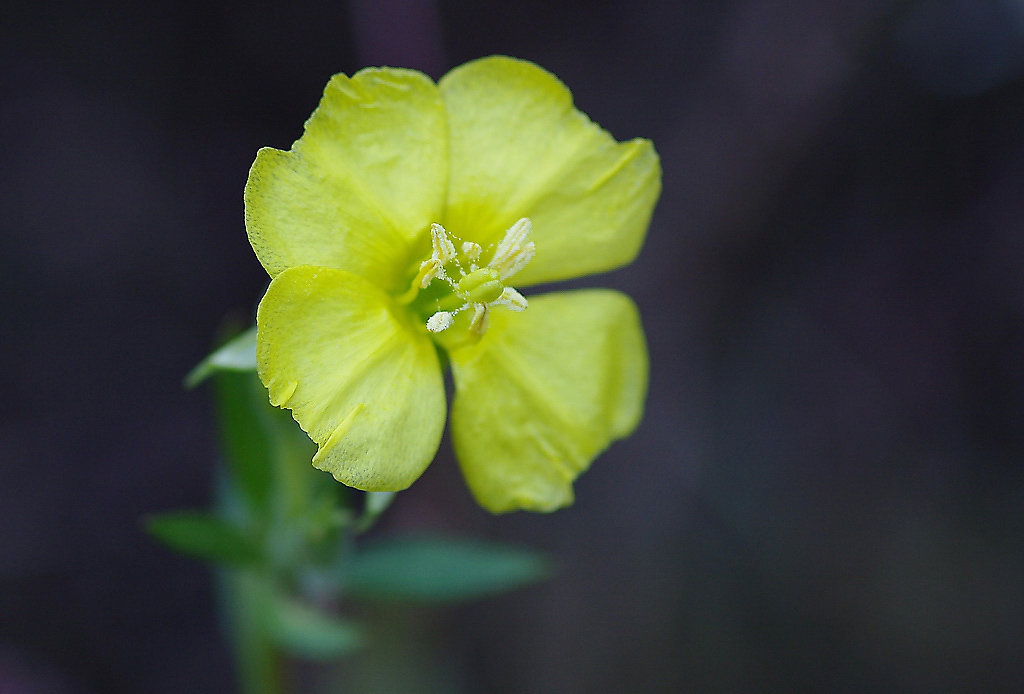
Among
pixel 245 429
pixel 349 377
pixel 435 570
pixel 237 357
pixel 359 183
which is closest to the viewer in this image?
pixel 349 377

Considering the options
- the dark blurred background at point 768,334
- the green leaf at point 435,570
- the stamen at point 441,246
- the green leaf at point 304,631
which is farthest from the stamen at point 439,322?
the dark blurred background at point 768,334

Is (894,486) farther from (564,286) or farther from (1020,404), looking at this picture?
(564,286)

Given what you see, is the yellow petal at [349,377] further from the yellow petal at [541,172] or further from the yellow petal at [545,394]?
the yellow petal at [541,172]

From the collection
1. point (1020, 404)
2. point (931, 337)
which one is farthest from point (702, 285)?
point (1020, 404)

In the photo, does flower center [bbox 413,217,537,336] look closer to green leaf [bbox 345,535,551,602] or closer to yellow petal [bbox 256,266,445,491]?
yellow petal [bbox 256,266,445,491]

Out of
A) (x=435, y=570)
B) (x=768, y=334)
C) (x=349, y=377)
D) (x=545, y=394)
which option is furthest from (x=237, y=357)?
(x=768, y=334)

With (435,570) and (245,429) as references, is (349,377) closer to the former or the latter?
(245,429)

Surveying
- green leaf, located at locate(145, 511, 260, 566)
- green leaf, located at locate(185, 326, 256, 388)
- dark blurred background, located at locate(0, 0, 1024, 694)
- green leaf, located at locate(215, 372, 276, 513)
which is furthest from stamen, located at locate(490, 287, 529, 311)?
dark blurred background, located at locate(0, 0, 1024, 694)

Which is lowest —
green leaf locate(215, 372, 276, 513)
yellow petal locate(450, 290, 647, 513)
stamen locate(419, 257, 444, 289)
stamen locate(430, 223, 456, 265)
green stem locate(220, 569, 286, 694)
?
green stem locate(220, 569, 286, 694)
